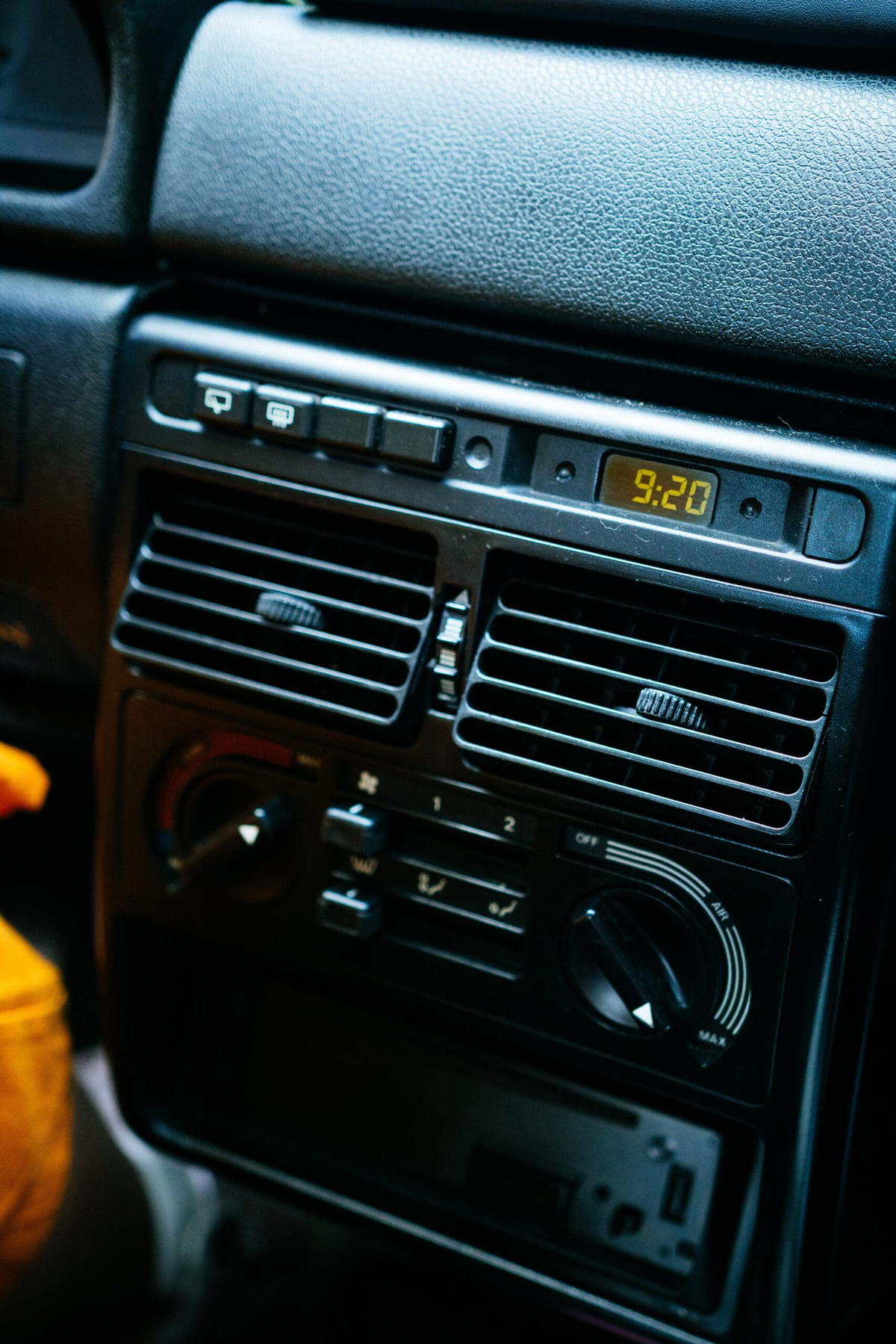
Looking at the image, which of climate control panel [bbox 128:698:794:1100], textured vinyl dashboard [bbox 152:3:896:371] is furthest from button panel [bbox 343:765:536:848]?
textured vinyl dashboard [bbox 152:3:896:371]

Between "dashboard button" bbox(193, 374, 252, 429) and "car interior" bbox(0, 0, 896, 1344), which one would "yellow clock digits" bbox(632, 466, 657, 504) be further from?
"dashboard button" bbox(193, 374, 252, 429)

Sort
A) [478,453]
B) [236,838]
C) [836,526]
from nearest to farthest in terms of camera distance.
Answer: [836,526]
[478,453]
[236,838]

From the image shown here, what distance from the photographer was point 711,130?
2.82ft

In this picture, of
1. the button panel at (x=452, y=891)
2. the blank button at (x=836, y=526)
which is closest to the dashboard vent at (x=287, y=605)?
the button panel at (x=452, y=891)

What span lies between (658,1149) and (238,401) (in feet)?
2.08

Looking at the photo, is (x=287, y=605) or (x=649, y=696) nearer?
(x=649, y=696)

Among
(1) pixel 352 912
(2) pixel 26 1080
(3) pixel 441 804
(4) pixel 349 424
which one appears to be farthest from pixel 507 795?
(2) pixel 26 1080

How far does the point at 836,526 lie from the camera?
824mm

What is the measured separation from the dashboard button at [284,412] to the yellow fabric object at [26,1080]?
304mm

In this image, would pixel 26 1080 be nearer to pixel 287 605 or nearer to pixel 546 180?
pixel 287 605

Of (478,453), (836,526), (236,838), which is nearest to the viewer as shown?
(836,526)

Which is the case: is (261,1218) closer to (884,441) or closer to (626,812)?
(626,812)

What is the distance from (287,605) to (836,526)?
386 millimetres

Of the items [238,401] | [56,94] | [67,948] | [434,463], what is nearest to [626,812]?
[434,463]
